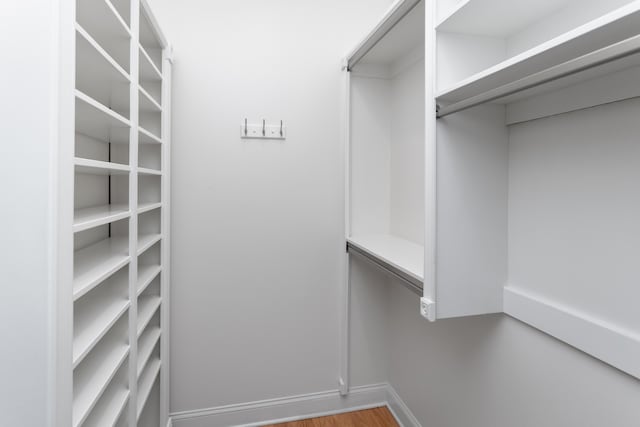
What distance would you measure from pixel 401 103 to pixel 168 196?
4.45ft

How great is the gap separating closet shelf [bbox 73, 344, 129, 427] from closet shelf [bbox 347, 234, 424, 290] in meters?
0.98

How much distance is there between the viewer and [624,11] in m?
0.54

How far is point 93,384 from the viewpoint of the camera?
0.89m

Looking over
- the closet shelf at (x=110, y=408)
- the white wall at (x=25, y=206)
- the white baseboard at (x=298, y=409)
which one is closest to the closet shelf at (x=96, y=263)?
the white wall at (x=25, y=206)

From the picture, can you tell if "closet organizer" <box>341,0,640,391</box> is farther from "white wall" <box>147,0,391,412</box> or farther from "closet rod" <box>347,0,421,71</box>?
"white wall" <box>147,0,391,412</box>

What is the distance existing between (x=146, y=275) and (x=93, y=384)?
24.4 inches

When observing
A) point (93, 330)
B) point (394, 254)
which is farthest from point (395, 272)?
point (93, 330)

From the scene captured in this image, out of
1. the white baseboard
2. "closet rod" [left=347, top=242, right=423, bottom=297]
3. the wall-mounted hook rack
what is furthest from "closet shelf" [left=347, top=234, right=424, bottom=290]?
the white baseboard

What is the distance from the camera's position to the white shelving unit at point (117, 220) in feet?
2.88

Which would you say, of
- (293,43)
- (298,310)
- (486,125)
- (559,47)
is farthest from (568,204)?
(293,43)

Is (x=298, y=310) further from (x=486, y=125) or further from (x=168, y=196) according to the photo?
(x=486, y=125)

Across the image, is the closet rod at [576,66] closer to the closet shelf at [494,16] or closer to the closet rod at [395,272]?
the closet shelf at [494,16]

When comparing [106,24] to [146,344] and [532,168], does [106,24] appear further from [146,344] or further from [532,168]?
[532,168]

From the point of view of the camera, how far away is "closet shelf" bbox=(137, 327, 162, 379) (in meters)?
1.33
